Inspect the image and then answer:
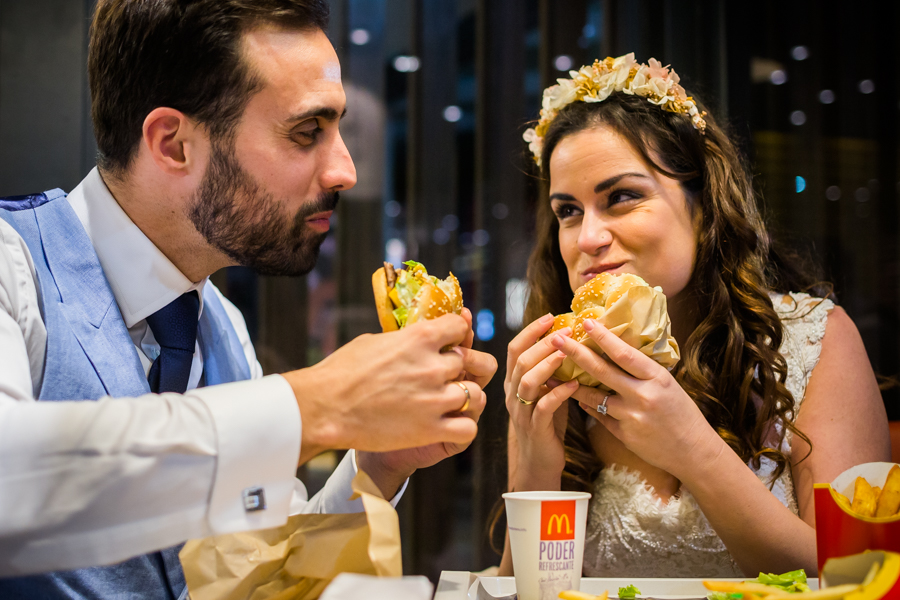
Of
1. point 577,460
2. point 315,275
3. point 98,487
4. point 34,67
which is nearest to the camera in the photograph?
point 98,487

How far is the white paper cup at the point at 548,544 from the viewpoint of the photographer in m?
1.01

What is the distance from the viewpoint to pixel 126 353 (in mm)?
1309

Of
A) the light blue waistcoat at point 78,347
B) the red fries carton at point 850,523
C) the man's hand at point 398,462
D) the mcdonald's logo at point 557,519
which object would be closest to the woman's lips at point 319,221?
the light blue waistcoat at point 78,347

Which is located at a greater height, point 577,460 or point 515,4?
point 515,4

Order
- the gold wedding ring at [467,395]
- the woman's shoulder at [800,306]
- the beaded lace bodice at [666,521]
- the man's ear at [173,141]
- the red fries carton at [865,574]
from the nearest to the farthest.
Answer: the red fries carton at [865,574] < the gold wedding ring at [467,395] < the man's ear at [173,141] < the beaded lace bodice at [666,521] < the woman's shoulder at [800,306]

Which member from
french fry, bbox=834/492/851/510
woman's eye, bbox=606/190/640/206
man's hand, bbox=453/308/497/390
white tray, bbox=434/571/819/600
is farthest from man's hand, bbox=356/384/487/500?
woman's eye, bbox=606/190/640/206

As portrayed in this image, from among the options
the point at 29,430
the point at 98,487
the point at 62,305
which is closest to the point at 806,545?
the point at 98,487

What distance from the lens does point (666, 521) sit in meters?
1.60

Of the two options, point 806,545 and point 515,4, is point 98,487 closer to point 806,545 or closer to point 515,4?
point 806,545

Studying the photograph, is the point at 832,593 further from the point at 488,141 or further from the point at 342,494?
the point at 488,141

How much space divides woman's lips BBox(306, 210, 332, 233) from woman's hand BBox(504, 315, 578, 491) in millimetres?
555

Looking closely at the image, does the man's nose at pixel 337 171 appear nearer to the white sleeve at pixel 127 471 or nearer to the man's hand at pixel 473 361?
the man's hand at pixel 473 361

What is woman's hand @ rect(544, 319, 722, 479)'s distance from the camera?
1.29 m

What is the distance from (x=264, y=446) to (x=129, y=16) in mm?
1095
